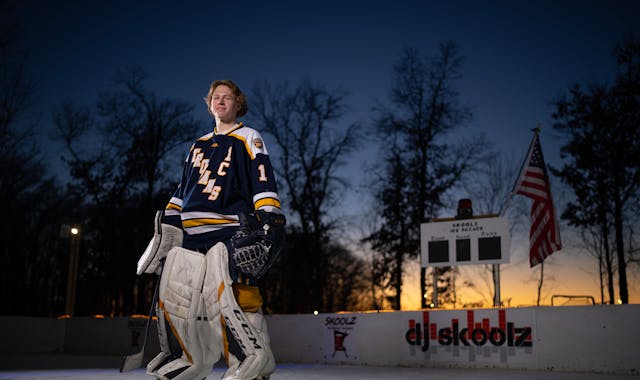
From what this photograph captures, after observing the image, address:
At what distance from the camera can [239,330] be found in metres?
Result: 3.42

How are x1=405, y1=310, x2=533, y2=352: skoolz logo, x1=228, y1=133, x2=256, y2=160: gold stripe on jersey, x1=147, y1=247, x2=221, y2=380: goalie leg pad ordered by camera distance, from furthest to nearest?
x1=405, y1=310, x2=533, y2=352: skoolz logo → x1=228, y1=133, x2=256, y2=160: gold stripe on jersey → x1=147, y1=247, x2=221, y2=380: goalie leg pad

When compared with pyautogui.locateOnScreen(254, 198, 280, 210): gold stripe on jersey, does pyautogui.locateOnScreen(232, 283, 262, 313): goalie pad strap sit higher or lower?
lower

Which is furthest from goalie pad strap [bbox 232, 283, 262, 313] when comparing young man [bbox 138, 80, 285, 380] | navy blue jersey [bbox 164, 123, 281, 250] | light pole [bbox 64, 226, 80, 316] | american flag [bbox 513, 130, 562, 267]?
light pole [bbox 64, 226, 80, 316]

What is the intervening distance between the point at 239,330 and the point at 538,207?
1115 cm

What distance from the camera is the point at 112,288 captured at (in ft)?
93.1

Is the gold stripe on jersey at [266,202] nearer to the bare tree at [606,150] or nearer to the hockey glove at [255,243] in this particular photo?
the hockey glove at [255,243]

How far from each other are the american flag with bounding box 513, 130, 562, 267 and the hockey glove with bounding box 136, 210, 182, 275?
35.6 ft

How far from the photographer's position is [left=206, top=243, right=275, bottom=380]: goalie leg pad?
336cm

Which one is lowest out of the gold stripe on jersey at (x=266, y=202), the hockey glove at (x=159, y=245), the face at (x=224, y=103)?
the hockey glove at (x=159, y=245)

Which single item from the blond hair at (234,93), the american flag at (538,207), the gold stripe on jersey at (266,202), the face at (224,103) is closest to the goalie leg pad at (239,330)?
the gold stripe on jersey at (266,202)

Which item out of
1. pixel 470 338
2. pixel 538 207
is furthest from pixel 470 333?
pixel 538 207

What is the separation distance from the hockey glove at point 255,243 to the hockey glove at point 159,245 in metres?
0.52

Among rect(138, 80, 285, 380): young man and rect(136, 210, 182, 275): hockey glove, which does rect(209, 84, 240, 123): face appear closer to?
rect(138, 80, 285, 380): young man

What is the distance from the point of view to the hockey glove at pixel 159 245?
3752 mm
